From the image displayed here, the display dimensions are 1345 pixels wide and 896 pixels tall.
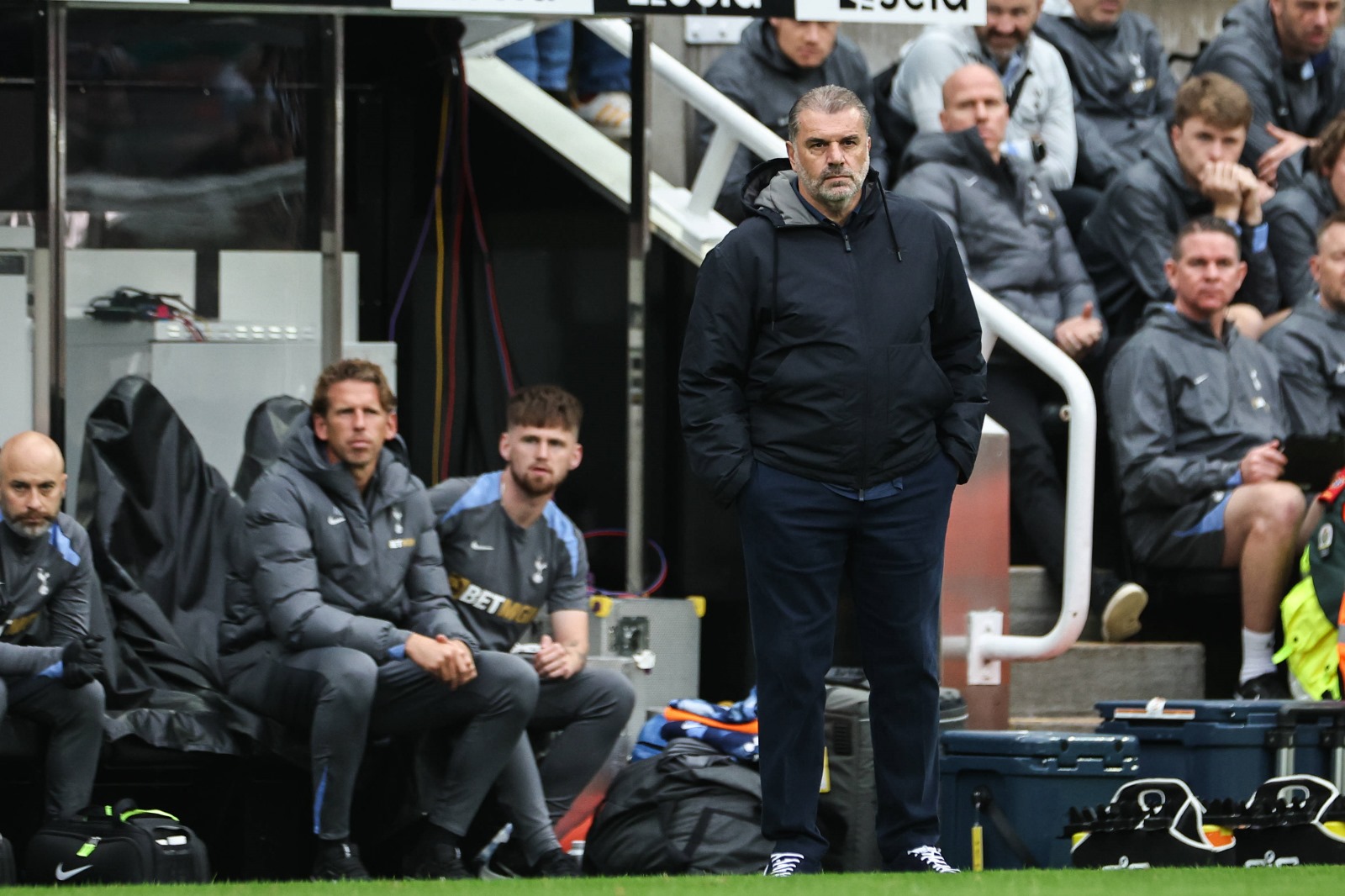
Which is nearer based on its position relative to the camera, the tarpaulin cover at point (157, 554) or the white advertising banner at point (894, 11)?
the tarpaulin cover at point (157, 554)

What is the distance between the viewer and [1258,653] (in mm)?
7203

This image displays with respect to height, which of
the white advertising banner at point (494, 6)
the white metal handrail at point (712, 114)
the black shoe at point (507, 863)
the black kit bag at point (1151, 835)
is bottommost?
the black shoe at point (507, 863)

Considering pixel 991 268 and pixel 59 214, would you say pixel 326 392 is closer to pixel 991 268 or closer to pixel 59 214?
pixel 59 214

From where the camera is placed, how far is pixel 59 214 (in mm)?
6934

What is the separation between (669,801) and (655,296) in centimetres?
287

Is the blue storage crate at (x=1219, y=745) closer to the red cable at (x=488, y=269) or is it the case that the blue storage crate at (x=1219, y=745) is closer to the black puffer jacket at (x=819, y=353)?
the black puffer jacket at (x=819, y=353)

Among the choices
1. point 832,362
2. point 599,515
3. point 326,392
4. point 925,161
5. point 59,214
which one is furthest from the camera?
point 599,515

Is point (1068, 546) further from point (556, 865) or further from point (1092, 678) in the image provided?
point (556, 865)

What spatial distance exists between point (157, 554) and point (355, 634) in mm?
1034

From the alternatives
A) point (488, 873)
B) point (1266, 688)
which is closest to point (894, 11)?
point (1266, 688)

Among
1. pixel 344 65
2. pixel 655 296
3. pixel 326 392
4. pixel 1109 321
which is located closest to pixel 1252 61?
pixel 1109 321

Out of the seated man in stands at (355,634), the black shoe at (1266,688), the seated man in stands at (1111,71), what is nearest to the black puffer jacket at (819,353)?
the seated man in stands at (355,634)

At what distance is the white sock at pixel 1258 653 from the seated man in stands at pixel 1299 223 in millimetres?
1893

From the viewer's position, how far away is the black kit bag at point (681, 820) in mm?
5688
